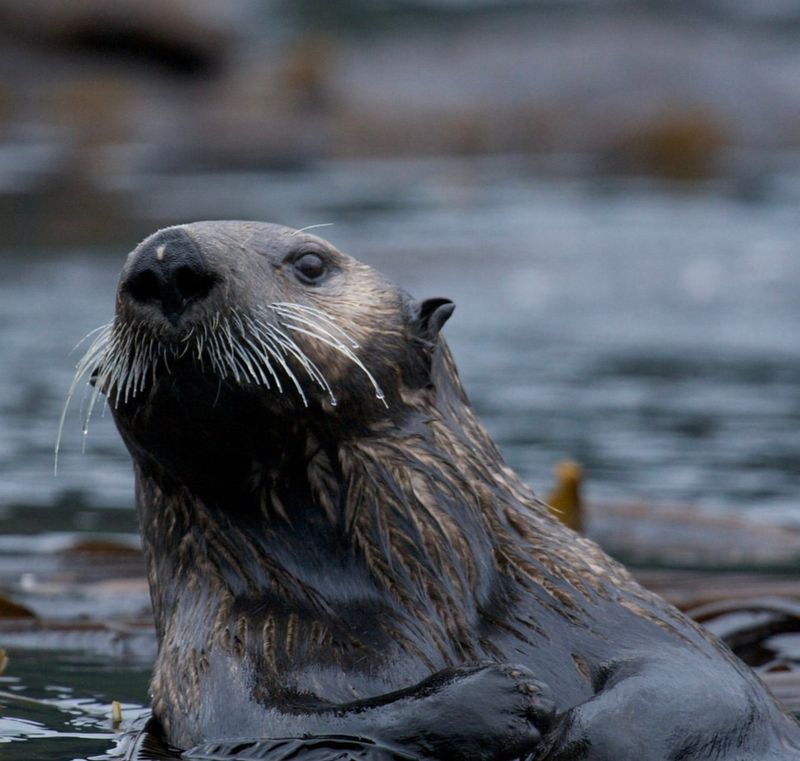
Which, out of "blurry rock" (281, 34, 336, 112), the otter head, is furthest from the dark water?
"blurry rock" (281, 34, 336, 112)

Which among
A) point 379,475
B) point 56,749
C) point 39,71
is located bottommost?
point 56,749

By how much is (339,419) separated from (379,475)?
0.56ft

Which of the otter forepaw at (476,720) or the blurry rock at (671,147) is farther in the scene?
the blurry rock at (671,147)

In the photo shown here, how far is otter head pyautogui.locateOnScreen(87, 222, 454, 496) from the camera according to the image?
4.20m

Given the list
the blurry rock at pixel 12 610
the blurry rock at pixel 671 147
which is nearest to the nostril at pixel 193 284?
the blurry rock at pixel 12 610

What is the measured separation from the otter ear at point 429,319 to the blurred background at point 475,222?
1.46 metres

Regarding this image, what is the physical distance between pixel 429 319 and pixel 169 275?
845mm

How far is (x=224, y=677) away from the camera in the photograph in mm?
4289

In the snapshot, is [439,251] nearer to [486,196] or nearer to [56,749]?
[486,196]

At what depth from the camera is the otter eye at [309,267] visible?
467 centimetres

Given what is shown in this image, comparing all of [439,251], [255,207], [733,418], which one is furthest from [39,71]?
[733,418]

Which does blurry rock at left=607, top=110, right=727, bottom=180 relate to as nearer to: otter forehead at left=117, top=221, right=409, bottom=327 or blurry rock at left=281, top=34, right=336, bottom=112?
blurry rock at left=281, top=34, right=336, bottom=112

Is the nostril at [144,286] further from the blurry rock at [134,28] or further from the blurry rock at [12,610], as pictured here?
the blurry rock at [134,28]

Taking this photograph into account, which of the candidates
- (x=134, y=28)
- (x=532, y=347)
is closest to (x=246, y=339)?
(x=532, y=347)
